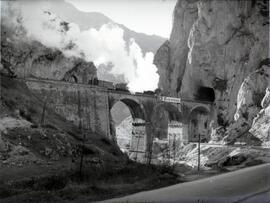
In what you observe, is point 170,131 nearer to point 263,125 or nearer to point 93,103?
point 263,125

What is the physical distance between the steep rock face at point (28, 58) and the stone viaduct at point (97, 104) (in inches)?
267

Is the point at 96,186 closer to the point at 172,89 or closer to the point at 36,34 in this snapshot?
the point at 36,34

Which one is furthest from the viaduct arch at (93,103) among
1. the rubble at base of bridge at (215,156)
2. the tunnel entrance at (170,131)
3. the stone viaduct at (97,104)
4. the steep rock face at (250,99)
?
the steep rock face at (250,99)

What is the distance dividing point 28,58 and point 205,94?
3655 cm

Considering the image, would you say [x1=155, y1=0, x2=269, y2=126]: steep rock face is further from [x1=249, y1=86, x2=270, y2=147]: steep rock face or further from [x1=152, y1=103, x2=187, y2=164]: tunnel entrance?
[x1=249, y1=86, x2=270, y2=147]: steep rock face

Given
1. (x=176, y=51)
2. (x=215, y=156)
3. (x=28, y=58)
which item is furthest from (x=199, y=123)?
(x=28, y=58)

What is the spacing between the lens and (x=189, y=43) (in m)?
70.1

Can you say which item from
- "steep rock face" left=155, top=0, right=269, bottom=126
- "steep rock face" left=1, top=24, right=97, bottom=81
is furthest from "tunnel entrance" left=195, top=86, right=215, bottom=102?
"steep rock face" left=1, top=24, right=97, bottom=81

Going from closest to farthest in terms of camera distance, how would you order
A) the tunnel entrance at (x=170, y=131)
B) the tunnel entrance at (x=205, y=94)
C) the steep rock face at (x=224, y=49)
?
the tunnel entrance at (x=170, y=131)
the steep rock face at (x=224, y=49)
the tunnel entrance at (x=205, y=94)

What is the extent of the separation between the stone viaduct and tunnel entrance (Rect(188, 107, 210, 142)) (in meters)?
3.44

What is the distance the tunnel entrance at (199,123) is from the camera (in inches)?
2763

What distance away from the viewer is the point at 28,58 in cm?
5184

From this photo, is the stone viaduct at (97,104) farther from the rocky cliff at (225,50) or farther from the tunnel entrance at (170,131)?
the rocky cliff at (225,50)

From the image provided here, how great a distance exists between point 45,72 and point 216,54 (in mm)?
31104
